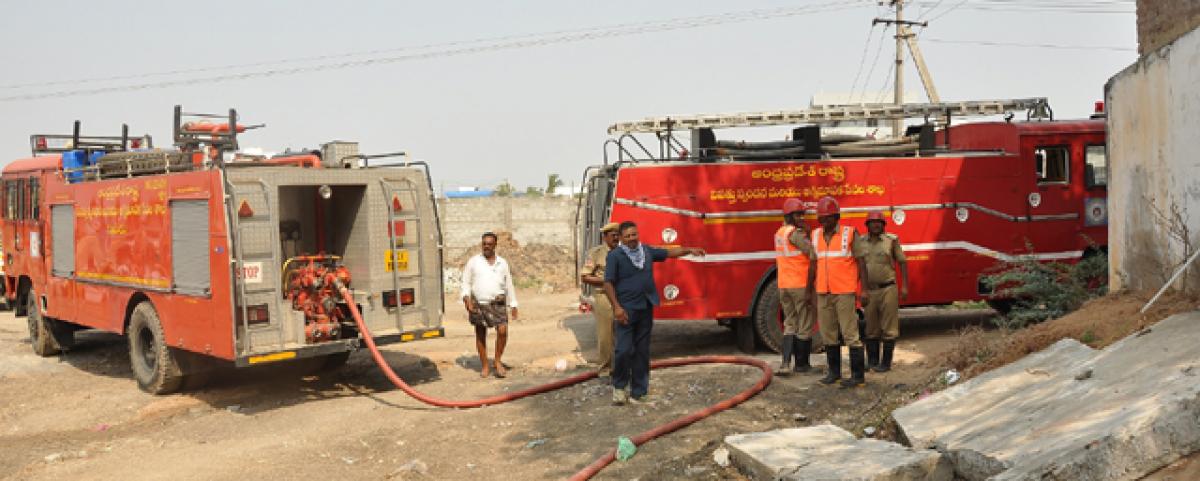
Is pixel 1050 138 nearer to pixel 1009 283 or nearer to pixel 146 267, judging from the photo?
pixel 1009 283

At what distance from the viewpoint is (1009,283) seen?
1167 cm

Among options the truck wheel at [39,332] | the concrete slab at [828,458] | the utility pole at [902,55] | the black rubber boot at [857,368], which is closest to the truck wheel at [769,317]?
the black rubber boot at [857,368]

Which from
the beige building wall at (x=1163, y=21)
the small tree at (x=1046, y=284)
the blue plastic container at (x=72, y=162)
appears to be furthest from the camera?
the blue plastic container at (x=72, y=162)

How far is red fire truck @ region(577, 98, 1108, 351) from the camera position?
11062mm

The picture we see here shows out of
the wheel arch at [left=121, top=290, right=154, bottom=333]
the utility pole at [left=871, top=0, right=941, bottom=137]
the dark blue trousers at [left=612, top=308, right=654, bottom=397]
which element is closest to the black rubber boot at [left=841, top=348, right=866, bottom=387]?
the dark blue trousers at [left=612, top=308, right=654, bottom=397]

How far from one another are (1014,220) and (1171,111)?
4.70m

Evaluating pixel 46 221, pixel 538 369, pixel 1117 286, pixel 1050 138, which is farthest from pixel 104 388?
pixel 1050 138

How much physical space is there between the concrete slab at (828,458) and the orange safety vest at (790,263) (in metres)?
2.73

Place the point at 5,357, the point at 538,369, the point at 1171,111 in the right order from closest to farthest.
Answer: the point at 1171,111
the point at 538,369
the point at 5,357

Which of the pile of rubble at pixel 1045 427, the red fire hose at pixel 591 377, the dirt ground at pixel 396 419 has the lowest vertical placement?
the dirt ground at pixel 396 419

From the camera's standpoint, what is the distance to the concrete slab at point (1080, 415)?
448cm

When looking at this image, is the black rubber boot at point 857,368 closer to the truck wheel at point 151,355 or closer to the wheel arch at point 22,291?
the truck wheel at point 151,355

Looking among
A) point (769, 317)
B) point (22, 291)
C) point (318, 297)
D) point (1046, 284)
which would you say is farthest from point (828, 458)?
point (22, 291)

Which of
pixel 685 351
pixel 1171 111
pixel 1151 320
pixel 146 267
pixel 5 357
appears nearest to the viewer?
pixel 1151 320
